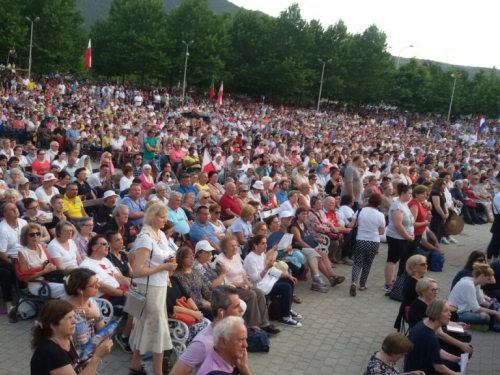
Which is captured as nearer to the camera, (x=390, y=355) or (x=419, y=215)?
(x=390, y=355)

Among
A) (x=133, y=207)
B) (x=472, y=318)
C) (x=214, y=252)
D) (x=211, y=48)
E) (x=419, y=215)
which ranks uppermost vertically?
(x=211, y=48)

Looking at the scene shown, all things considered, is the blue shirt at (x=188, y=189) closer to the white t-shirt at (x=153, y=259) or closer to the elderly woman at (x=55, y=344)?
the white t-shirt at (x=153, y=259)

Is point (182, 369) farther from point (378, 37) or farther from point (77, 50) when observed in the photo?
point (378, 37)

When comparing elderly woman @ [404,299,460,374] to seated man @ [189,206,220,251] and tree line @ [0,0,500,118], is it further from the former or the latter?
tree line @ [0,0,500,118]

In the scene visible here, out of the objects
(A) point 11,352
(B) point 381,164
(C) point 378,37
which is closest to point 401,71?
(C) point 378,37

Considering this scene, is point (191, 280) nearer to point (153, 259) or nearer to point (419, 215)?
point (153, 259)

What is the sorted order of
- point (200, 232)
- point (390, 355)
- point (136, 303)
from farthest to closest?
point (200, 232)
point (136, 303)
point (390, 355)

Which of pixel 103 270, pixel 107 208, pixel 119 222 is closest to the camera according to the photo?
pixel 103 270

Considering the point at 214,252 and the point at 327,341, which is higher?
the point at 214,252

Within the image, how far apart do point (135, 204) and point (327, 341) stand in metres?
3.78

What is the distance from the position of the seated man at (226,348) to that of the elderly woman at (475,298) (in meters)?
4.35

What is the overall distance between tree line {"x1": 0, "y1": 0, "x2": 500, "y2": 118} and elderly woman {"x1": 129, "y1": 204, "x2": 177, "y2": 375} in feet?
143

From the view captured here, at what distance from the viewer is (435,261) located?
9875mm

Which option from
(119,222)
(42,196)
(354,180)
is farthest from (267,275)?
(354,180)
